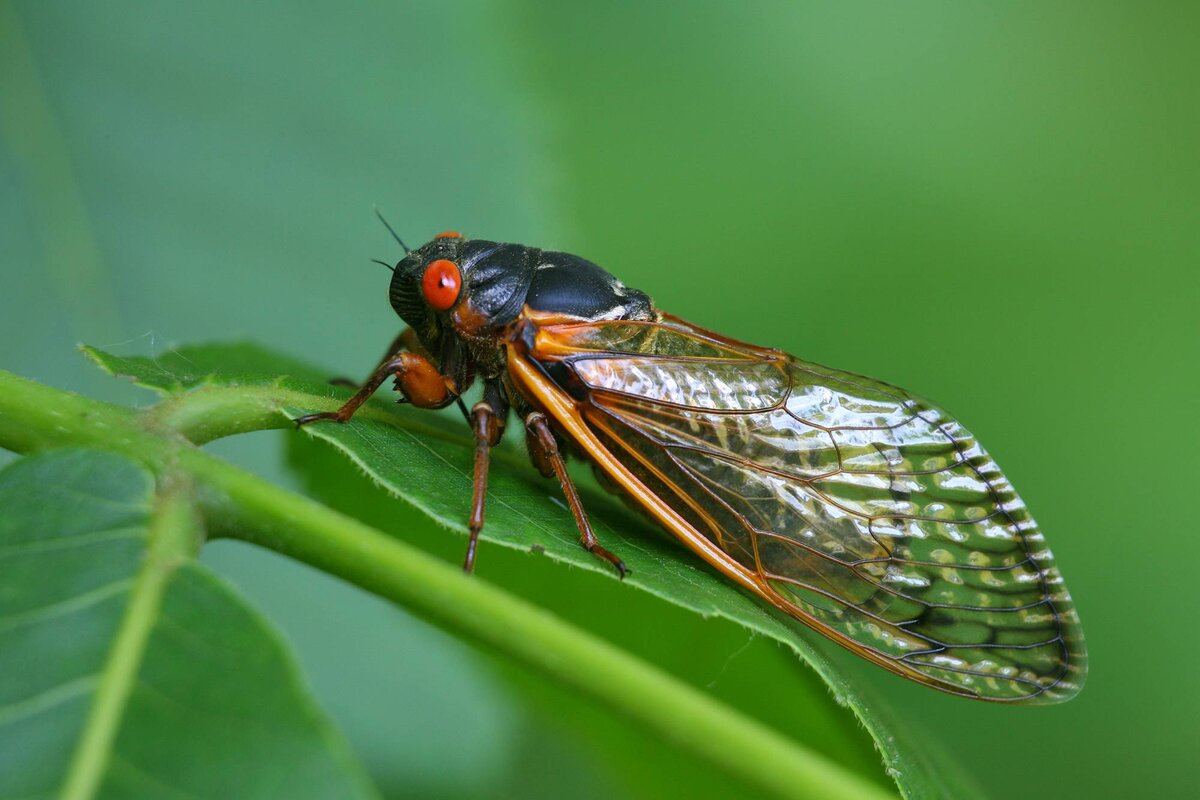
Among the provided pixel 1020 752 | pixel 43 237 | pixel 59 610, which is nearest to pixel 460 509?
pixel 59 610

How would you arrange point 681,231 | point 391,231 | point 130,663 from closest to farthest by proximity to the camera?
point 130,663 < point 391,231 < point 681,231

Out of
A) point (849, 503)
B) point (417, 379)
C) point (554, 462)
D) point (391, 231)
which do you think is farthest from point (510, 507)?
point (391, 231)

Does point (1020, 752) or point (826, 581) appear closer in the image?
point (826, 581)

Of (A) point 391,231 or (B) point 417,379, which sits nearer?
(B) point 417,379

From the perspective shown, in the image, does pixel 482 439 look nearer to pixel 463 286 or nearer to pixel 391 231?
pixel 463 286

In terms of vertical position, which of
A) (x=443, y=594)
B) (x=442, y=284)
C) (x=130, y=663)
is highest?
(x=442, y=284)

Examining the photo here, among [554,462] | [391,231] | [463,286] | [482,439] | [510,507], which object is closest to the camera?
[510,507]

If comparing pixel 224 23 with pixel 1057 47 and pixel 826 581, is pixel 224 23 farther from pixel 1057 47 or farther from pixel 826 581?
pixel 1057 47
